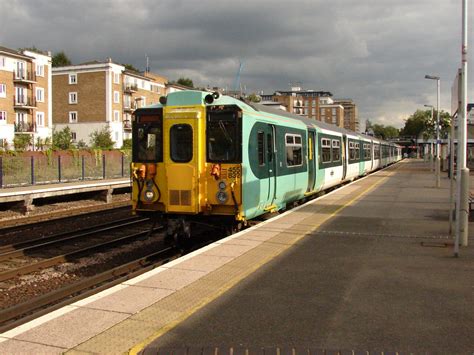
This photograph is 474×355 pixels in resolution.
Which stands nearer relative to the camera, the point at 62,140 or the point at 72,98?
the point at 62,140

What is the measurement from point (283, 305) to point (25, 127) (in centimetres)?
5316

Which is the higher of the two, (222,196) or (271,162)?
(271,162)

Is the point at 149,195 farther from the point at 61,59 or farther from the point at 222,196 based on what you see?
the point at 61,59

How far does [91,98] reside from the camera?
61.2m

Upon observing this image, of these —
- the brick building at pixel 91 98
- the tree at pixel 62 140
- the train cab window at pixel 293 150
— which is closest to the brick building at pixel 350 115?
the brick building at pixel 91 98

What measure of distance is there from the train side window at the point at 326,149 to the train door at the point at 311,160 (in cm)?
168

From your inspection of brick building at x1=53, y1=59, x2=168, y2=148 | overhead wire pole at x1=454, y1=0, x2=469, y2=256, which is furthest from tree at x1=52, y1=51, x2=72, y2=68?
overhead wire pole at x1=454, y1=0, x2=469, y2=256

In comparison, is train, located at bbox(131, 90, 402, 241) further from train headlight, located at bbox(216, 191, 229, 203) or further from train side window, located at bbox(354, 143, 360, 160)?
train side window, located at bbox(354, 143, 360, 160)

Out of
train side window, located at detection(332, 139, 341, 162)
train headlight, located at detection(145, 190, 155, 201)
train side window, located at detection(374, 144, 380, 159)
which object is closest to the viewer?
train headlight, located at detection(145, 190, 155, 201)

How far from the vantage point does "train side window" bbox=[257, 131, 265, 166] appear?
10492mm

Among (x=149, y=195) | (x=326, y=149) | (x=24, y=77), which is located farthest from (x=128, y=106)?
(x=149, y=195)

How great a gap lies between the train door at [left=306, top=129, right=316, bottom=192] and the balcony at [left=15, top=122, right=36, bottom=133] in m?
43.3

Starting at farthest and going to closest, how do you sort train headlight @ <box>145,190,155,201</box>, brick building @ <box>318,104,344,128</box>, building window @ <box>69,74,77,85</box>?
brick building @ <box>318,104,344,128</box>, building window @ <box>69,74,77,85</box>, train headlight @ <box>145,190,155,201</box>

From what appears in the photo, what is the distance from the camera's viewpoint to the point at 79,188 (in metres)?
21.8
